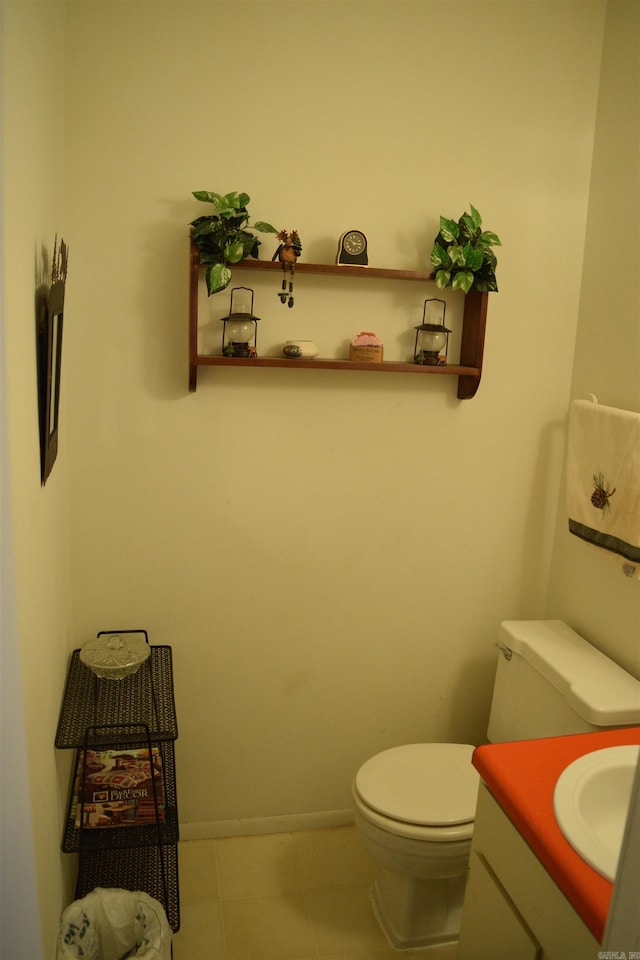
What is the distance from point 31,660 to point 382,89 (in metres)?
1.71

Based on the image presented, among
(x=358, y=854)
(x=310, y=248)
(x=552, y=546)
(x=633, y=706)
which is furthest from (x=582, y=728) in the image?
(x=310, y=248)

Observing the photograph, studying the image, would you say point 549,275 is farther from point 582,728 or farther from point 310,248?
point 582,728

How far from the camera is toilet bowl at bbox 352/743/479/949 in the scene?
186cm

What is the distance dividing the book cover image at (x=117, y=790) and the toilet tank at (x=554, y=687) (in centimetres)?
102

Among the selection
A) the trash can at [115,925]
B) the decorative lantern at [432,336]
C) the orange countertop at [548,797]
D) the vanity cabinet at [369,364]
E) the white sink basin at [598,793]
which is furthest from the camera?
the decorative lantern at [432,336]

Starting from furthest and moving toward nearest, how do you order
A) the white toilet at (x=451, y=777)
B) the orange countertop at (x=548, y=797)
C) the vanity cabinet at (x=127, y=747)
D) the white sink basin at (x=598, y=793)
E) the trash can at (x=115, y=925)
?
the white toilet at (x=451, y=777) < the vanity cabinet at (x=127, y=747) < the trash can at (x=115, y=925) < the white sink basin at (x=598, y=793) < the orange countertop at (x=548, y=797)

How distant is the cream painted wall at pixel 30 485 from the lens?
1.21m

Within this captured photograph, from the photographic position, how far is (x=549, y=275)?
2244mm

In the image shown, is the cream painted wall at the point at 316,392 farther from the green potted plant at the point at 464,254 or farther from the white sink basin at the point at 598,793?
the white sink basin at the point at 598,793

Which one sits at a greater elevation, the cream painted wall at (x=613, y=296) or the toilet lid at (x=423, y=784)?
the cream painted wall at (x=613, y=296)

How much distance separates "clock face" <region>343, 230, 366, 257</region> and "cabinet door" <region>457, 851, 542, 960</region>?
1.51m

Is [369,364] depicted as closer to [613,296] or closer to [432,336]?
[432,336]

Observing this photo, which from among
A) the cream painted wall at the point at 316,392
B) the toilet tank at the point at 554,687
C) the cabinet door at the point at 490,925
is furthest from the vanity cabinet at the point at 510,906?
the cream painted wall at the point at 316,392

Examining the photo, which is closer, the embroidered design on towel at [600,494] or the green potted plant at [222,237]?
the green potted plant at [222,237]
